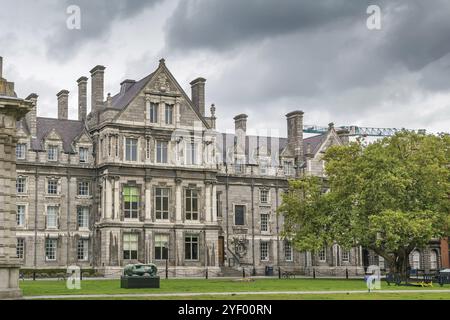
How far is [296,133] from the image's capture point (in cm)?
8519

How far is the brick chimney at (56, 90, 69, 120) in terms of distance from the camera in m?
77.6

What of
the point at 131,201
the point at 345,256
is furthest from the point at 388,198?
the point at 345,256

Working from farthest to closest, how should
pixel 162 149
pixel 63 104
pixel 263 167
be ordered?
pixel 263 167
pixel 63 104
pixel 162 149

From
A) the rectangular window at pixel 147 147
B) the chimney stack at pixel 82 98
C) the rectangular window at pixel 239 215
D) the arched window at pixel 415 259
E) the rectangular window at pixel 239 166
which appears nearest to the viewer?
the rectangular window at pixel 147 147

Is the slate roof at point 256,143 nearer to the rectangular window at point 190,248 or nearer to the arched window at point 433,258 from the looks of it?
the rectangular window at point 190,248

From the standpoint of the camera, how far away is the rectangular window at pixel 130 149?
233 ft

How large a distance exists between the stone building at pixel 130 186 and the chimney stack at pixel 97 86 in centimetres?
12

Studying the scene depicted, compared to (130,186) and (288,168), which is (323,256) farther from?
(130,186)

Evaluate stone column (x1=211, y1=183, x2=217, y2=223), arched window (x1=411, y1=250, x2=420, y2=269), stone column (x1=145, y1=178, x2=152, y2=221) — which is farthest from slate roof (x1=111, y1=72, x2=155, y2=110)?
arched window (x1=411, y1=250, x2=420, y2=269)

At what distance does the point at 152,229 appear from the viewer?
2788 inches

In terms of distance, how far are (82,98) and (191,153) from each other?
510 inches

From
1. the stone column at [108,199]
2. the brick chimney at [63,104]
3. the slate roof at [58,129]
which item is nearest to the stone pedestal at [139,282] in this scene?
the stone column at [108,199]

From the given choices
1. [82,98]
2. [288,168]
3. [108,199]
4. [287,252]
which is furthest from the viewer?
[288,168]
